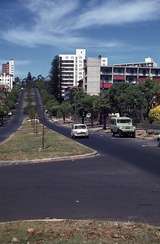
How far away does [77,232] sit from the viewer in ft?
28.6

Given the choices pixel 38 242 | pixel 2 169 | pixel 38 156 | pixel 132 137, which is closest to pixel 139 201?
pixel 38 242

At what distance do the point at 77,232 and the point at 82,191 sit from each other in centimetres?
628

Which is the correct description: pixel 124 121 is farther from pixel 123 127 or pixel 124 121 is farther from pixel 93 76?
pixel 93 76

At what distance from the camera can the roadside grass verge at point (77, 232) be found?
26.7ft

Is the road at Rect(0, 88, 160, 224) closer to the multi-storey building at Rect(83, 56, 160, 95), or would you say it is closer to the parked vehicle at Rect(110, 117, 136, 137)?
the parked vehicle at Rect(110, 117, 136, 137)

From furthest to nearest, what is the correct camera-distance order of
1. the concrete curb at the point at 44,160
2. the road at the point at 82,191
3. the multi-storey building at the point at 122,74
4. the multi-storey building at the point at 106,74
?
the multi-storey building at the point at 122,74
the multi-storey building at the point at 106,74
the concrete curb at the point at 44,160
the road at the point at 82,191

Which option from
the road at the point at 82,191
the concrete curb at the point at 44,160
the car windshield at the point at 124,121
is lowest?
the concrete curb at the point at 44,160

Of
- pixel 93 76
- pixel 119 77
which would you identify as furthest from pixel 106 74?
pixel 93 76

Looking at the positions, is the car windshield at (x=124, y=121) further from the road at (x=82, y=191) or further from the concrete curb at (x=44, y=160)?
the road at (x=82, y=191)

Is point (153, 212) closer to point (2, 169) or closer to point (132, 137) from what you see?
point (2, 169)

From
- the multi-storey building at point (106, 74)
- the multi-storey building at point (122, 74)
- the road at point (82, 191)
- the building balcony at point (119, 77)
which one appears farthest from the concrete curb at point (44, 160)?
the building balcony at point (119, 77)

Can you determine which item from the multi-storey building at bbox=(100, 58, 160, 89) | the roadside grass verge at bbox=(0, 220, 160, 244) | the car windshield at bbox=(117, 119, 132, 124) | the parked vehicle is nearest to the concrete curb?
the roadside grass verge at bbox=(0, 220, 160, 244)

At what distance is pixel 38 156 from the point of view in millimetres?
27484

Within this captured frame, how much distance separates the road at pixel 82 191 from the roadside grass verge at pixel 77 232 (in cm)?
122
